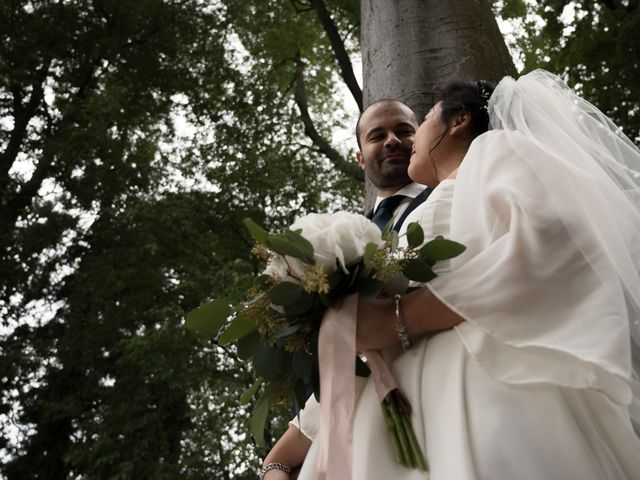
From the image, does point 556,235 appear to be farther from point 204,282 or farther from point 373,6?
point 204,282

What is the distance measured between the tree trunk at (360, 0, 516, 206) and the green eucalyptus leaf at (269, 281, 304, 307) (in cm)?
207

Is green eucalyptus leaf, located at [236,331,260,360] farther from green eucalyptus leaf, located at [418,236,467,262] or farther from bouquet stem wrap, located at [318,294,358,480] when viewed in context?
green eucalyptus leaf, located at [418,236,467,262]

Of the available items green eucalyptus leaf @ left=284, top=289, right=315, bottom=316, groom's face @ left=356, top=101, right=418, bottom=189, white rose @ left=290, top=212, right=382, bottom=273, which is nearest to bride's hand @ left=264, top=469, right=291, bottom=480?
green eucalyptus leaf @ left=284, top=289, right=315, bottom=316

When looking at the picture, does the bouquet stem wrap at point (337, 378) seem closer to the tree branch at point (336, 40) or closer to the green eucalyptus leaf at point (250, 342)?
the green eucalyptus leaf at point (250, 342)

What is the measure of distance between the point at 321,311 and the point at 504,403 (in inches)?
20.2

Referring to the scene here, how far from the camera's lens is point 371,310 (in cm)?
179

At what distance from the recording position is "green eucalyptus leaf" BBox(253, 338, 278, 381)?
1.83 m

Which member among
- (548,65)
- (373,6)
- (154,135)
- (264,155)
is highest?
(154,135)

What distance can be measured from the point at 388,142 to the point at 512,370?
6.17 feet

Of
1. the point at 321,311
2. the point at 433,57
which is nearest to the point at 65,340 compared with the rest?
the point at 433,57

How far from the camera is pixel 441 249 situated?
5.73 feet

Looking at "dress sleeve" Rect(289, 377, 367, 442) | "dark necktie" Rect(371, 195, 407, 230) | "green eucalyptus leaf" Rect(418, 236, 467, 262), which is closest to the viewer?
"green eucalyptus leaf" Rect(418, 236, 467, 262)

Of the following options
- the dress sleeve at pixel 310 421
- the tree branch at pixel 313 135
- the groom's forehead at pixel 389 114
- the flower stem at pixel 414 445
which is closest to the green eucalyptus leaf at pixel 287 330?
the flower stem at pixel 414 445

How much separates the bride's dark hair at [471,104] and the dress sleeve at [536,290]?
552 mm
